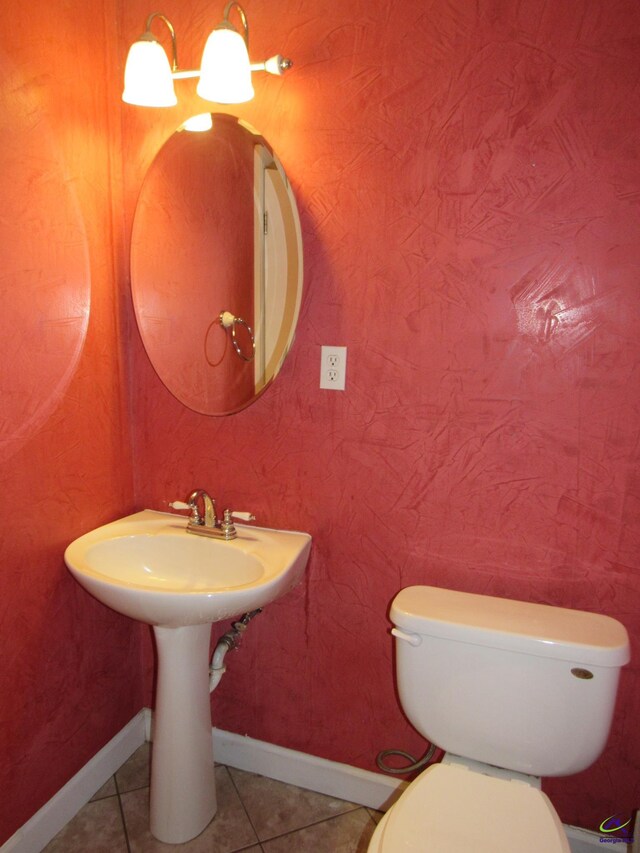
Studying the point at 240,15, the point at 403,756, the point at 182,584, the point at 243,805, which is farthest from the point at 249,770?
the point at 240,15

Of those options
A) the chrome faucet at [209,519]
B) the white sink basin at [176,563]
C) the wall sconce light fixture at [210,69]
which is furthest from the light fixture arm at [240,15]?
the white sink basin at [176,563]

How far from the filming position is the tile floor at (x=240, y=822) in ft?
4.75

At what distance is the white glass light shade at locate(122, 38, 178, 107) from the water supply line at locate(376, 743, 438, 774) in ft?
5.54

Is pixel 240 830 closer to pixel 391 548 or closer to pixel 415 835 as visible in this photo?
pixel 415 835

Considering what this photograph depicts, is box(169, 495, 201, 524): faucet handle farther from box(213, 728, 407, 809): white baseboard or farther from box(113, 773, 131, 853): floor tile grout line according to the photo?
box(113, 773, 131, 853): floor tile grout line

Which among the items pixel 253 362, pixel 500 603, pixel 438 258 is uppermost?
pixel 438 258

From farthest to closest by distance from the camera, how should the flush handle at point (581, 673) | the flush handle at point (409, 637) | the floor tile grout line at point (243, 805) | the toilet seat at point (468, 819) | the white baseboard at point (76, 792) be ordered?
the floor tile grout line at point (243, 805) → the white baseboard at point (76, 792) → the flush handle at point (409, 637) → the flush handle at point (581, 673) → the toilet seat at point (468, 819)

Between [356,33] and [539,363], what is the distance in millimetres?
846

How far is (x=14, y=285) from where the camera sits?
123cm

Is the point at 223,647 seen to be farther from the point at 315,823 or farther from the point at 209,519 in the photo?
the point at 315,823

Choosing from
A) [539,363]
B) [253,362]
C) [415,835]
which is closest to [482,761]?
[415,835]

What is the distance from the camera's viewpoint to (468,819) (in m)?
1.04

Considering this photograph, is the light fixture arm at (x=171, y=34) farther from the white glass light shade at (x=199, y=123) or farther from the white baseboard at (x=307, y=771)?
the white baseboard at (x=307, y=771)

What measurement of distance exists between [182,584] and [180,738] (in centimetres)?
37
